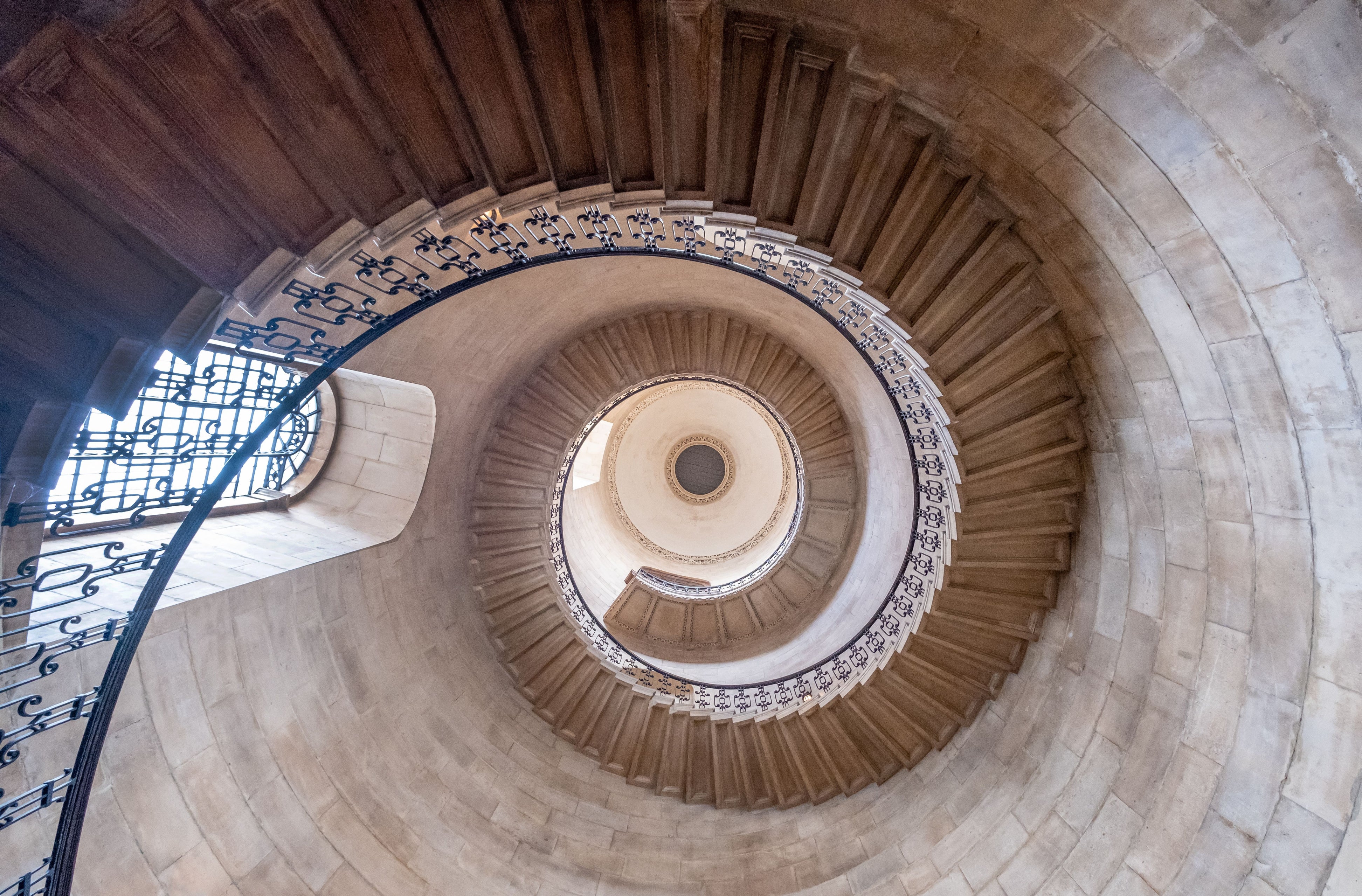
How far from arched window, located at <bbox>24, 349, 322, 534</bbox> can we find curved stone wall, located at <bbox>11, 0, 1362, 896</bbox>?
1.19 m

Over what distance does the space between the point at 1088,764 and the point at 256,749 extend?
23.1 ft

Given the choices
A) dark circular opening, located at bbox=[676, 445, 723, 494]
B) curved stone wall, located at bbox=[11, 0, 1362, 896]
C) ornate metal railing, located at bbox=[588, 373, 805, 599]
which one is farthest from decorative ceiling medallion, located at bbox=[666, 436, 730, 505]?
curved stone wall, located at bbox=[11, 0, 1362, 896]

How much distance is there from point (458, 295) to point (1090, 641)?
23.6 feet

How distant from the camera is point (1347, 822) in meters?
3.25

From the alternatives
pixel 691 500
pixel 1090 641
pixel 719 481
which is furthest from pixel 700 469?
pixel 1090 641

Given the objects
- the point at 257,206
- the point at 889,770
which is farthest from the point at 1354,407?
the point at 257,206

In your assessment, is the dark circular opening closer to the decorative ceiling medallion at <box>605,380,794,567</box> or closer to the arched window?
the decorative ceiling medallion at <box>605,380,794,567</box>

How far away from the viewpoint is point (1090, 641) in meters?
5.21

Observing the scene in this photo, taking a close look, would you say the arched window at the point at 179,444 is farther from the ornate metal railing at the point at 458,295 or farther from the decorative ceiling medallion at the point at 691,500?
the decorative ceiling medallion at the point at 691,500

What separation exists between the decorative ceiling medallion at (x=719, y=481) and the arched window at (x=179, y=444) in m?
8.68

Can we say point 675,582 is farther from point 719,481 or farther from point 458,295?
point 458,295

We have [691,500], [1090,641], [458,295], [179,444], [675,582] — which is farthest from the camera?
[691,500]

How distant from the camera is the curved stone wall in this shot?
308 centimetres

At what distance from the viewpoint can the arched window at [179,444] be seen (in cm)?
367
